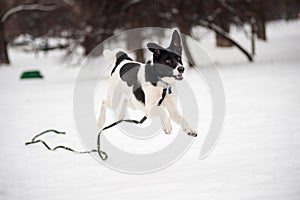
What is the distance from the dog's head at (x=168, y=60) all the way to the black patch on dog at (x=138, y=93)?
505 millimetres

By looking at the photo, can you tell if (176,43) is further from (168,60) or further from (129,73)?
(129,73)

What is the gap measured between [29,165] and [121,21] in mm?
12347

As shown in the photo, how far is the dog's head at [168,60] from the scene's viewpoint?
438 cm

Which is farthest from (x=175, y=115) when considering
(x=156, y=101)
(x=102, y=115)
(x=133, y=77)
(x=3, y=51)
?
(x=3, y=51)

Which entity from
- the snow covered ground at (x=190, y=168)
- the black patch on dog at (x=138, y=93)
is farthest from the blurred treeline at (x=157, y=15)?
the black patch on dog at (x=138, y=93)

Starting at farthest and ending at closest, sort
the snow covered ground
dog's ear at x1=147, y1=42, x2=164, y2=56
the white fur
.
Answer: the white fur
dog's ear at x1=147, y1=42, x2=164, y2=56
the snow covered ground

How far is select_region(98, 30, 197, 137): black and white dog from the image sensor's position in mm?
4418

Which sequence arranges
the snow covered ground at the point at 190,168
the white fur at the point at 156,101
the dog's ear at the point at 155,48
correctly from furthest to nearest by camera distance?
the white fur at the point at 156,101 < the dog's ear at the point at 155,48 < the snow covered ground at the point at 190,168

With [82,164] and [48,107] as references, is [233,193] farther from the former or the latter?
[48,107]

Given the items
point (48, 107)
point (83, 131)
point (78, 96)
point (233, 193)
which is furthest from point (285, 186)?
point (78, 96)

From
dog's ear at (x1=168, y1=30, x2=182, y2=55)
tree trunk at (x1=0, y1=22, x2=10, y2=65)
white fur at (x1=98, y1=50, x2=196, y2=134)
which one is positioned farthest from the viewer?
tree trunk at (x1=0, y1=22, x2=10, y2=65)

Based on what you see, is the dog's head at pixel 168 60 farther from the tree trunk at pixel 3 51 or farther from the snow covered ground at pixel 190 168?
the tree trunk at pixel 3 51

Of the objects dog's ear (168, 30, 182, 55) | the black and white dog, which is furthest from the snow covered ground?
dog's ear (168, 30, 182, 55)

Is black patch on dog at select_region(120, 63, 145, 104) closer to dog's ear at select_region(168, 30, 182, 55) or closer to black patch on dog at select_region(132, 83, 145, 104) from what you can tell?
black patch on dog at select_region(132, 83, 145, 104)
